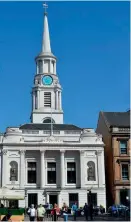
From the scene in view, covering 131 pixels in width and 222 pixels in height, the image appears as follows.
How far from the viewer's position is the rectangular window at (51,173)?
66.3 m

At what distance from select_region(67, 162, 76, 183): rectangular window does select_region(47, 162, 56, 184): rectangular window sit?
2.03m

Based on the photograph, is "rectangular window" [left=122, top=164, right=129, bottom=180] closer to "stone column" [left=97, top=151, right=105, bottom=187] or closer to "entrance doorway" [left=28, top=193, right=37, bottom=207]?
"stone column" [left=97, top=151, right=105, bottom=187]

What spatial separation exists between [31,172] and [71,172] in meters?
5.77

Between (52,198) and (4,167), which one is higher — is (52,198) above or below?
below

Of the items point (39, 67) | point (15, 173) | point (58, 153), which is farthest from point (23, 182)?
point (39, 67)

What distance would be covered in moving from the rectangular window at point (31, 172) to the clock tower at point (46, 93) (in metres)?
16.4

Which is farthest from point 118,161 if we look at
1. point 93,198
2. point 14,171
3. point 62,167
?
point 14,171

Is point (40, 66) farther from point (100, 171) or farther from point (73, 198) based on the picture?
point (73, 198)

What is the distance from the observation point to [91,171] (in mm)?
67125

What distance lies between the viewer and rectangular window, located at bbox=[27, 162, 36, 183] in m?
66.1

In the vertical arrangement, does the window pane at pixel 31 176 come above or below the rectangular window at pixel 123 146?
below

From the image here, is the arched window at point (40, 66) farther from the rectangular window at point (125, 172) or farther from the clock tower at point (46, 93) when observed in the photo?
the rectangular window at point (125, 172)

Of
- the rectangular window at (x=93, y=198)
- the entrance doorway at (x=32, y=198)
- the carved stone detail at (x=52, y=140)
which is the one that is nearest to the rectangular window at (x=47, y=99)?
the carved stone detail at (x=52, y=140)

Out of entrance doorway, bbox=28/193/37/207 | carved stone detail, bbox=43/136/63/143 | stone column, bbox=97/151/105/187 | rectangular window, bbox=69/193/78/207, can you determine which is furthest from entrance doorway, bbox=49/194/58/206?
carved stone detail, bbox=43/136/63/143
